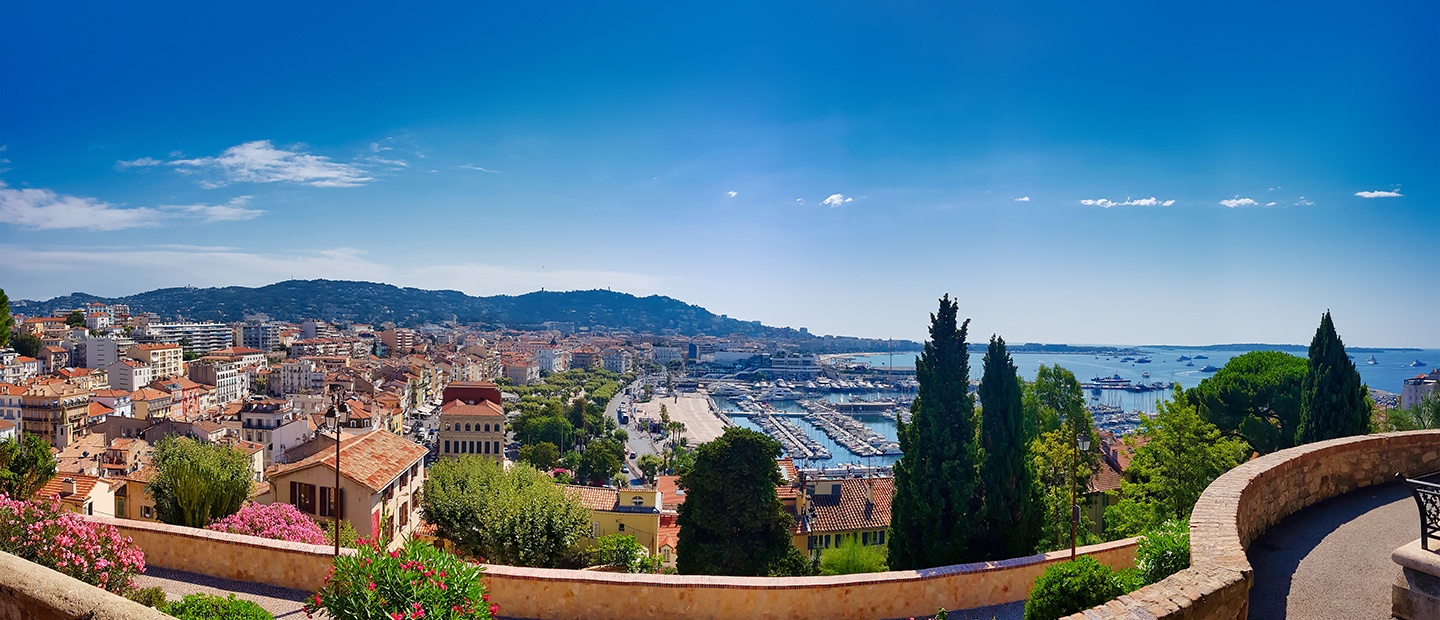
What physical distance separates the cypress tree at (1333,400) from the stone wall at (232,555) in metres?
12.8

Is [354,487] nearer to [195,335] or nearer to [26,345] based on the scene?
[26,345]

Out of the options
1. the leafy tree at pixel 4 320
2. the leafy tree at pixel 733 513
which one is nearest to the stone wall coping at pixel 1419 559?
the leafy tree at pixel 733 513

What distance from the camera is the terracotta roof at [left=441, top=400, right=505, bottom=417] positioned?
3528cm

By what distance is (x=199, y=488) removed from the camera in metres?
7.90


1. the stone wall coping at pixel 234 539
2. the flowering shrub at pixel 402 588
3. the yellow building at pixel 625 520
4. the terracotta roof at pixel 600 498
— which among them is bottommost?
the yellow building at pixel 625 520

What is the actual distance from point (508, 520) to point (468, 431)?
27689 millimetres

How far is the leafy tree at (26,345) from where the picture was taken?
205ft

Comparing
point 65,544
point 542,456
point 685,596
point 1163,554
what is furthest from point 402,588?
point 542,456

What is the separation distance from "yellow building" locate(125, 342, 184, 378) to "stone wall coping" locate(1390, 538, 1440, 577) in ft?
270

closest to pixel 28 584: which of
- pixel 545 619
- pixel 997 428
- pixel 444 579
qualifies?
pixel 444 579

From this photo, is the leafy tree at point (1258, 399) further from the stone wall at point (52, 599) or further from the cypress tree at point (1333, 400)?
the stone wall at point (52, 599)

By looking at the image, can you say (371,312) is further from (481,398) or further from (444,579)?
(444,579)

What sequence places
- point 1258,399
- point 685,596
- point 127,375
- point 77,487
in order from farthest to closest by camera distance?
point 127,375, point 77,487, point 1258,399, point 685,596

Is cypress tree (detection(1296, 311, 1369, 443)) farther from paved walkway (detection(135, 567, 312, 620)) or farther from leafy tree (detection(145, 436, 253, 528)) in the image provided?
leafy tree (detection(145, 436, 253, 528))
